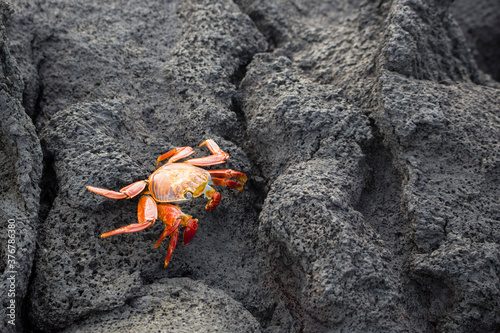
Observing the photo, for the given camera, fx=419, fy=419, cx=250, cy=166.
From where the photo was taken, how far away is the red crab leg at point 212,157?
2646mm

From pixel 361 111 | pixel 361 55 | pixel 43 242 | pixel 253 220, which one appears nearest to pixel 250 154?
pixel 253 220

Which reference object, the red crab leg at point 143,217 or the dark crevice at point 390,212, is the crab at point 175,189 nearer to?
the red crab leg at point 143,217

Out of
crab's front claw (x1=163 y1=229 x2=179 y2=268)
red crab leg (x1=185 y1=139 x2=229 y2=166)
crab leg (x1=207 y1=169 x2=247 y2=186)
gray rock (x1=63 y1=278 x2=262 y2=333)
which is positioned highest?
red crab leg (x1=185 y1=139 x2=229 y2=166)

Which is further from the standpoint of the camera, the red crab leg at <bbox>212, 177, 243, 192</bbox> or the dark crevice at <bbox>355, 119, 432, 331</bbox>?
the red crab leg at <bbox>212, 177, 243, 192</bbox>

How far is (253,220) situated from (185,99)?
0.99 metres

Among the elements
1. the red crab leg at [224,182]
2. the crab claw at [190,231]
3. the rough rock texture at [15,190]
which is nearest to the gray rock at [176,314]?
the crab claw at [190,231]

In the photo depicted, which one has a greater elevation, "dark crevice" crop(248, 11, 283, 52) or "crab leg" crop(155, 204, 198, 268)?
"dark crevice" crop(248, 11, 283, 52)

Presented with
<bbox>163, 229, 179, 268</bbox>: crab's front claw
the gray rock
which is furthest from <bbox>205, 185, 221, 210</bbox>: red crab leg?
the gray rock

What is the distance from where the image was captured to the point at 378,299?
2.12 meters

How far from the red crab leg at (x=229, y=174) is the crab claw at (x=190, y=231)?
1.27 feet

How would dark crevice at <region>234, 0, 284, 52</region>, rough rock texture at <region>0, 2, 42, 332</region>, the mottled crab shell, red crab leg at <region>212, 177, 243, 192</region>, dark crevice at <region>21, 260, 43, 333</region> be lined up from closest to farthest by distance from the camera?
rough rock texture at <region>0, 2, 42, 332</region> < dark crevice at <region>21, 260, 43, 333</region> < the mottled crab shell < red crab leg at <region>212, 177, 243, 192</region> < dark crevice at <region>234, 0, 284, 52</region>

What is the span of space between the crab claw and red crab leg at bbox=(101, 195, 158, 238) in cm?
19

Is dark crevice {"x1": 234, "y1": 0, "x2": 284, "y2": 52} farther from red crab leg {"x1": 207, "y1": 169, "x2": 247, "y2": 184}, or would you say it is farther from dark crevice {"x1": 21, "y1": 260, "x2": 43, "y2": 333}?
dark crevice {"x1": 21, "y1": 260, "x2": 43, "y2": 333}

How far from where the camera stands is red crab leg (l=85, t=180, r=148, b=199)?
238cm
